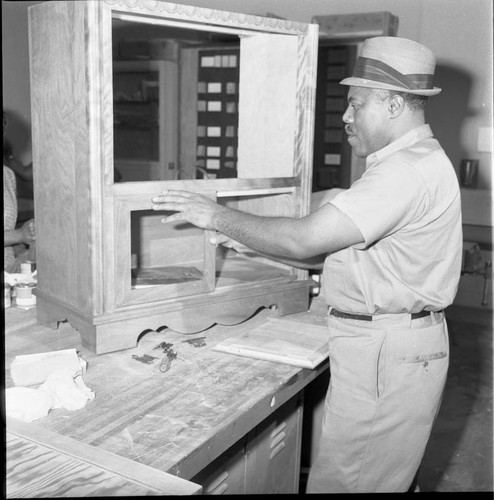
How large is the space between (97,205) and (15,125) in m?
4.66

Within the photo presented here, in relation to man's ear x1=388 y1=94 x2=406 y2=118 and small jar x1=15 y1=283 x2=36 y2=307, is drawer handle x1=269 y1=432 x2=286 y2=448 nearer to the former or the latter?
small jar x1=15 y1=283 x2=36 y2=307

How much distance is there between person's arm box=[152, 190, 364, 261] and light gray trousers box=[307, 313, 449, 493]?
0.29 meters

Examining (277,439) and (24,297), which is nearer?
(277,439)

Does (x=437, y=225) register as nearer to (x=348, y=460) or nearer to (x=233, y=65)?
(x=348, y=460)

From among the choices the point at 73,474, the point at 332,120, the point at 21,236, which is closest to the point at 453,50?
the point at 332,120

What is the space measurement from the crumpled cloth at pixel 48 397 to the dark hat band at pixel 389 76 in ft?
3.66

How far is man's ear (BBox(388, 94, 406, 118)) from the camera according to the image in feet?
5.79

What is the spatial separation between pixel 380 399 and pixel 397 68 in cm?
91

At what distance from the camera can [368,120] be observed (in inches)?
71.2

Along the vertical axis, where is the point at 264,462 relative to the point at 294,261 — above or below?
below

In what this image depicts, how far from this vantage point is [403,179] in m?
1.64

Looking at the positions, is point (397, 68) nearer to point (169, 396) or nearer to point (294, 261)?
point (294, 261)

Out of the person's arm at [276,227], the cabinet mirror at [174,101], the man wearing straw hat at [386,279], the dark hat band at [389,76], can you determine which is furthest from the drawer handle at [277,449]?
the cabinet mirror at [174,101]

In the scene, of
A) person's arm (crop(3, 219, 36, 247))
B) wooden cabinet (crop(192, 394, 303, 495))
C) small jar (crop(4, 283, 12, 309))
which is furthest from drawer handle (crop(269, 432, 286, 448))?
person's arm (crop(3, 219, 36, 247))
